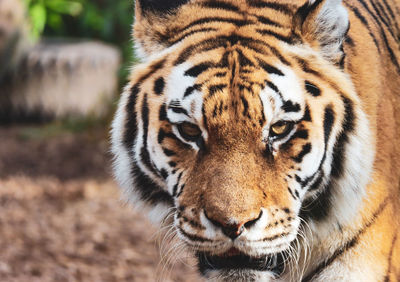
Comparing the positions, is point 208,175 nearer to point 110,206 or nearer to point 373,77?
point 373,77

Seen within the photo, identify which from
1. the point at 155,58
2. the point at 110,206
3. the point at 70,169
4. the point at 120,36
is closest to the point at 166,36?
the point at 155,58

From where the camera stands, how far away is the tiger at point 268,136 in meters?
1.68

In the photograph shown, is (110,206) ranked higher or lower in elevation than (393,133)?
lower

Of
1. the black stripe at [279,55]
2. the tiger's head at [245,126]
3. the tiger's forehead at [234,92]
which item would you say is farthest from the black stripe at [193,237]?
the black stripe at [279,55]

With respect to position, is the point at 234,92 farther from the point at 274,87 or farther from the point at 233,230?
the point at 233,230

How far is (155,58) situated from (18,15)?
14.8ft

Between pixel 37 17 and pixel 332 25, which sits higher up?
pixel 332 25

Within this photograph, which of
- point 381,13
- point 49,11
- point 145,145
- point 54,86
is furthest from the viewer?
point 49,11

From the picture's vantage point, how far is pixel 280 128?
1.73 meters

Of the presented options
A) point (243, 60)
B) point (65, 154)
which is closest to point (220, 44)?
point (243, 60)

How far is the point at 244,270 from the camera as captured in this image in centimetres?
178

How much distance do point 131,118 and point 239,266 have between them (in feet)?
1.87

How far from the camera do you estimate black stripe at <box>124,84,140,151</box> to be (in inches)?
78.7

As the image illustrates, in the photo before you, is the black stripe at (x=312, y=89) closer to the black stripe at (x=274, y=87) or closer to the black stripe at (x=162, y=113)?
the black stripe at (x=274, y=87)
